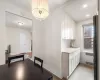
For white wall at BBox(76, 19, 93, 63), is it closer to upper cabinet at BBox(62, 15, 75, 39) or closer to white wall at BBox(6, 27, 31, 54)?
upper cabinet at BBox(62, 15, 75, 39)

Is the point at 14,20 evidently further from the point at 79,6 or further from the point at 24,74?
the point at 79,6

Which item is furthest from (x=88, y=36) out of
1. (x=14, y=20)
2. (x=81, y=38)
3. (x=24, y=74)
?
(x=14, y=20)

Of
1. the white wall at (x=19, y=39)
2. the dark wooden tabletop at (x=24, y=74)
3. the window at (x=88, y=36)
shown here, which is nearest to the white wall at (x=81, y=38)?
the window at (x=88, y=36)

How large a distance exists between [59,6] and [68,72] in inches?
92.7

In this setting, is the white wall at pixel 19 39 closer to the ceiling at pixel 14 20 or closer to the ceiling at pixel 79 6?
the ceiling at pixel 14 20

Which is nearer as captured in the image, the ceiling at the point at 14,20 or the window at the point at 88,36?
the ceiling at the point at 14,20

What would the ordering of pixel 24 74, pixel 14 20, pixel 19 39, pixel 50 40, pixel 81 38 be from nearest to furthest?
pixel 24 74 < pixel 50 40 < pixel 14 20 < pixel 81 38 < pixel 19 39

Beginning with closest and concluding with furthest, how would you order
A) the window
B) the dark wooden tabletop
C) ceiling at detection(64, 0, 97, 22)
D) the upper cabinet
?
the dark wooden tabletop → ceiling at detection(64, 0, 97, 22) → the upper cabinet → the window

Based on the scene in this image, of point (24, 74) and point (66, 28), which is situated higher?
point (66, 28)

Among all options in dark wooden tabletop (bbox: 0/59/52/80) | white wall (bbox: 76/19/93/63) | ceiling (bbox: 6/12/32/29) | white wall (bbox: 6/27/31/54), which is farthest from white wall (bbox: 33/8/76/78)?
white wall (bbox: 76/19/93/63)

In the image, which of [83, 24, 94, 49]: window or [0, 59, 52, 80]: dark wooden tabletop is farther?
[83, 24, 94, 49]: window

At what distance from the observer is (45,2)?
136cm

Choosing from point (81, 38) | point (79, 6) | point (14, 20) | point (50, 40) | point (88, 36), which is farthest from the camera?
point (81, 38)

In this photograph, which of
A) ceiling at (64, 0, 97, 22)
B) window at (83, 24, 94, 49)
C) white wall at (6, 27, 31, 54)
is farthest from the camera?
window at (83, 24, 94, 49)
